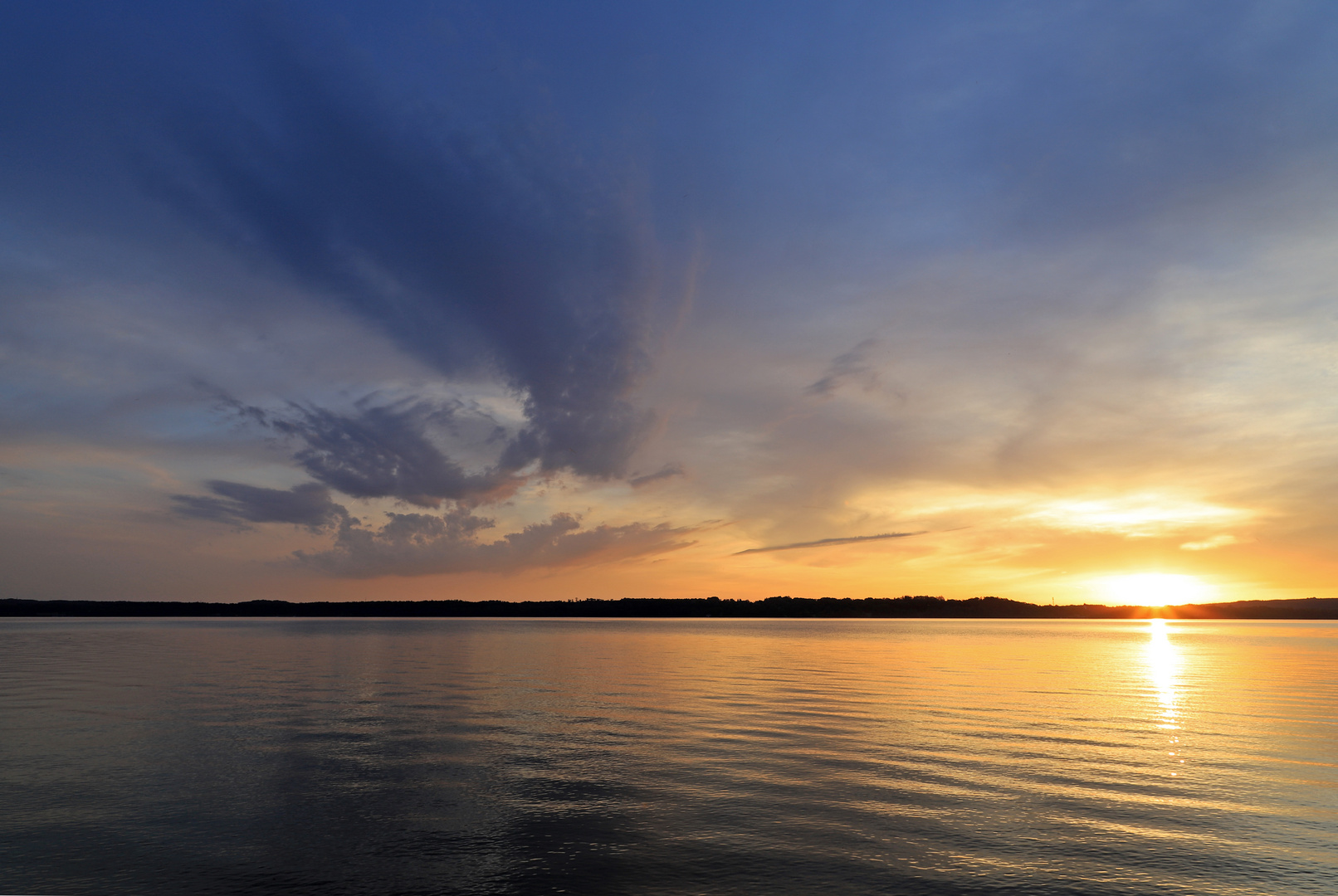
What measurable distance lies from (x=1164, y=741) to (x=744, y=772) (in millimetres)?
17494

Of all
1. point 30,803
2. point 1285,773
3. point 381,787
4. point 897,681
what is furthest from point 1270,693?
point 30,803

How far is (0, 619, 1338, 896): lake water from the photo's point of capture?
14.2 metres

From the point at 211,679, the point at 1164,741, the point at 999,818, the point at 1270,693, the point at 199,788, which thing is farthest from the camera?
the point at 211,679

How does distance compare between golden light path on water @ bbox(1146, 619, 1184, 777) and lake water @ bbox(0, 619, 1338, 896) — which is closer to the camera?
lake water @ bbox(0, 619, 1338, 896)

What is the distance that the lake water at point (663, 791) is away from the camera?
14195 mm

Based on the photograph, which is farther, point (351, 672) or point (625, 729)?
point (351, 672)

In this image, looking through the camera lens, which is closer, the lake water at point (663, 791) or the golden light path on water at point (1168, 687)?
the lake water at point (663, 791)

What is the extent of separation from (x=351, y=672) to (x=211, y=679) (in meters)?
9.05

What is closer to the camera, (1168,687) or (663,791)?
(663,791)

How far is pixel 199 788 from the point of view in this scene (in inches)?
806

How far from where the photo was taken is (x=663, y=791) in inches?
788

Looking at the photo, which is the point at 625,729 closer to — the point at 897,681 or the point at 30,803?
the point at 30,803

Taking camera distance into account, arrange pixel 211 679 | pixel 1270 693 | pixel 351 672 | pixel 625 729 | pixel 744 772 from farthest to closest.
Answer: pixel 351 672, pixel 211 679, pixel 1270 693, pixel 625 729, pixel 744 772

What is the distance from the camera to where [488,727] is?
3044 centimetres
